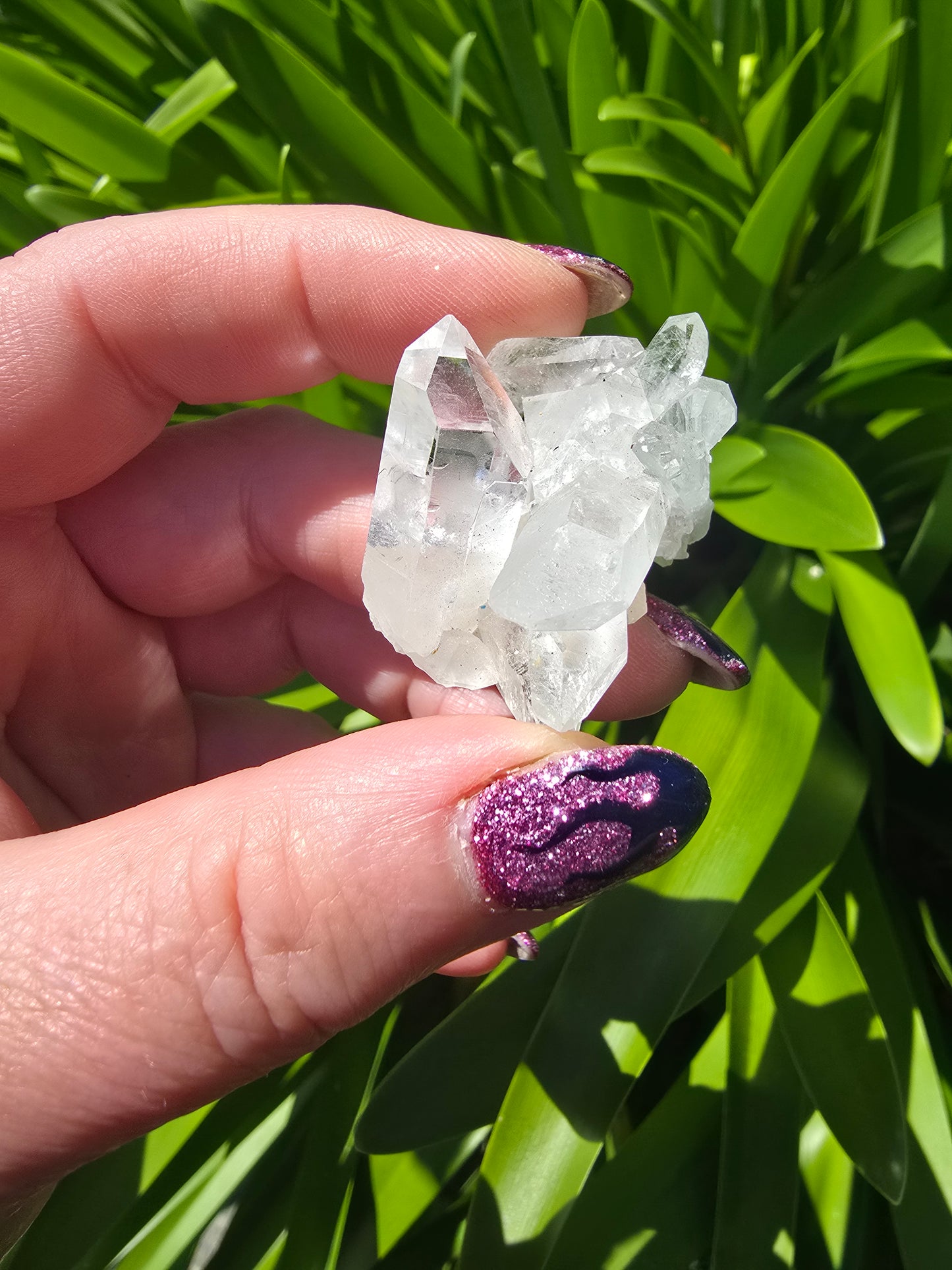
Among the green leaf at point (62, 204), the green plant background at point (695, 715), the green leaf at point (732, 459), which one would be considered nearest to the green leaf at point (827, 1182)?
the green plant background at point (695, 715)

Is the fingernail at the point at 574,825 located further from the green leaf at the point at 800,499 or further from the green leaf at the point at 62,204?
the green leaf at the point at 62,204

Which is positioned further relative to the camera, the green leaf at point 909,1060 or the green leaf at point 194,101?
the green leaf at point 194,101

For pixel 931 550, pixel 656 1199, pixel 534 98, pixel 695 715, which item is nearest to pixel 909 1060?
pixel 656 1199

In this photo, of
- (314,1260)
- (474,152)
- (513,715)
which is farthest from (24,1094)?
(474,152)

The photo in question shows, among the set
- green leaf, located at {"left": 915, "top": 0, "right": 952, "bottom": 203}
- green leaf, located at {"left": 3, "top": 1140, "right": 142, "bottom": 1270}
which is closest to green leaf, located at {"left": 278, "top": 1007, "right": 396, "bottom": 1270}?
green leaf, located at {"left": 3, "top": 1140, "right": 142, "bottom": 1270}

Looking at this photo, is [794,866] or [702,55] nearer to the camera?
[794,866]

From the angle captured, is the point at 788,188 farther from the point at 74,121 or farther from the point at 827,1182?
the point at 827,1182
